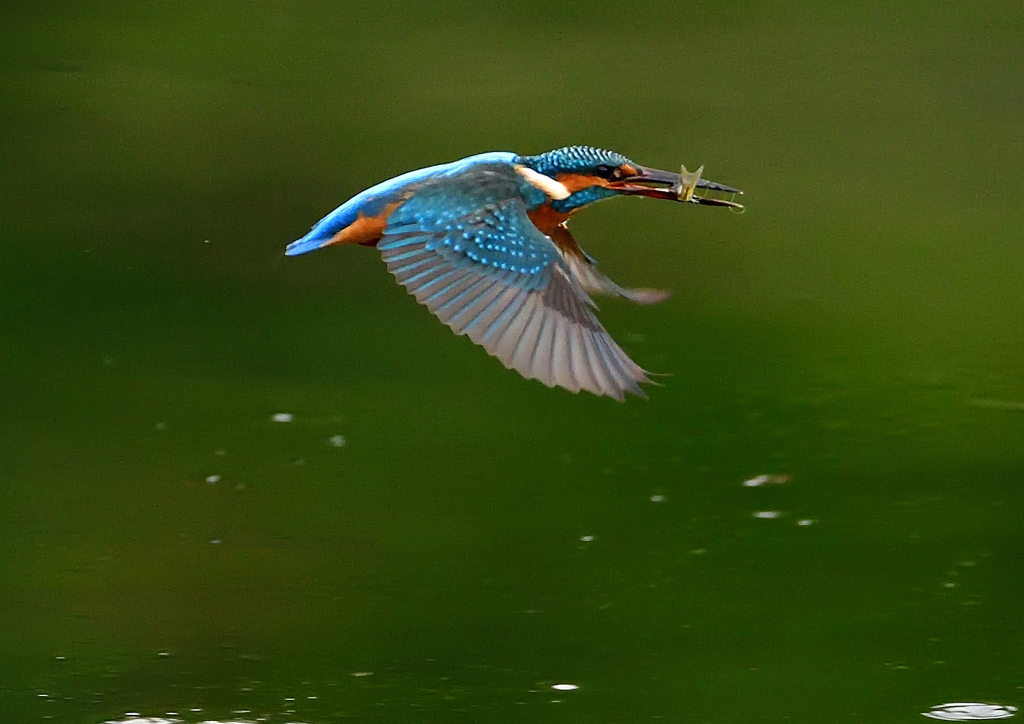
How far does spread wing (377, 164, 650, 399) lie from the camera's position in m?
2.73

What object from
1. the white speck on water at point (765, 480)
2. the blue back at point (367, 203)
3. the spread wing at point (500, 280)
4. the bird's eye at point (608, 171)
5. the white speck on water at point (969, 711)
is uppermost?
the bird's eye at point (608, 171)

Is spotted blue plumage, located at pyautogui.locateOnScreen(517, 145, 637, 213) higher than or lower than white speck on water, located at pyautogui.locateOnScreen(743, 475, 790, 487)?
higher

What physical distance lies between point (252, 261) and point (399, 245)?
67.0 inches

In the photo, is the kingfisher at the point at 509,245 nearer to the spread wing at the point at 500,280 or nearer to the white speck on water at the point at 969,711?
the spread wing at the point at 500,280

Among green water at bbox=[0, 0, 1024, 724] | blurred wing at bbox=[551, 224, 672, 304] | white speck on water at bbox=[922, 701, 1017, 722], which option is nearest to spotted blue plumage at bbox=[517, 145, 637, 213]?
blurred wing at bbox=[551, 224, 672, 304]

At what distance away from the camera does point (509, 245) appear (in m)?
2.86

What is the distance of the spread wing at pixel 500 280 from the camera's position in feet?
8.95

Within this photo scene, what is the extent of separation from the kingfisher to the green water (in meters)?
0.43

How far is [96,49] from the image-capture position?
6.14m

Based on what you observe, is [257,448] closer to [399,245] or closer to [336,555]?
[336,555]

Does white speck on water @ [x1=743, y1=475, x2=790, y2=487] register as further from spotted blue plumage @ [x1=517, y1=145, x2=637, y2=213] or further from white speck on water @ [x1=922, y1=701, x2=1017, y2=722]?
white speck on water @ [x1=922, y1=701, x2=1017, y2=722]

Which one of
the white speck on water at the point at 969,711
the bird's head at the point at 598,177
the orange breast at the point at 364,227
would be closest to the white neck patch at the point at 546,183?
the bird's head at the point at 598,177

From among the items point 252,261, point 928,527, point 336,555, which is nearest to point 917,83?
point 252,261

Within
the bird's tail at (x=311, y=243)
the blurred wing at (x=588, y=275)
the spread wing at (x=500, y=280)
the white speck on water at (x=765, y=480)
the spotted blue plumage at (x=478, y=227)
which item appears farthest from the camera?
the white speck on water at (x=765, y=480)
